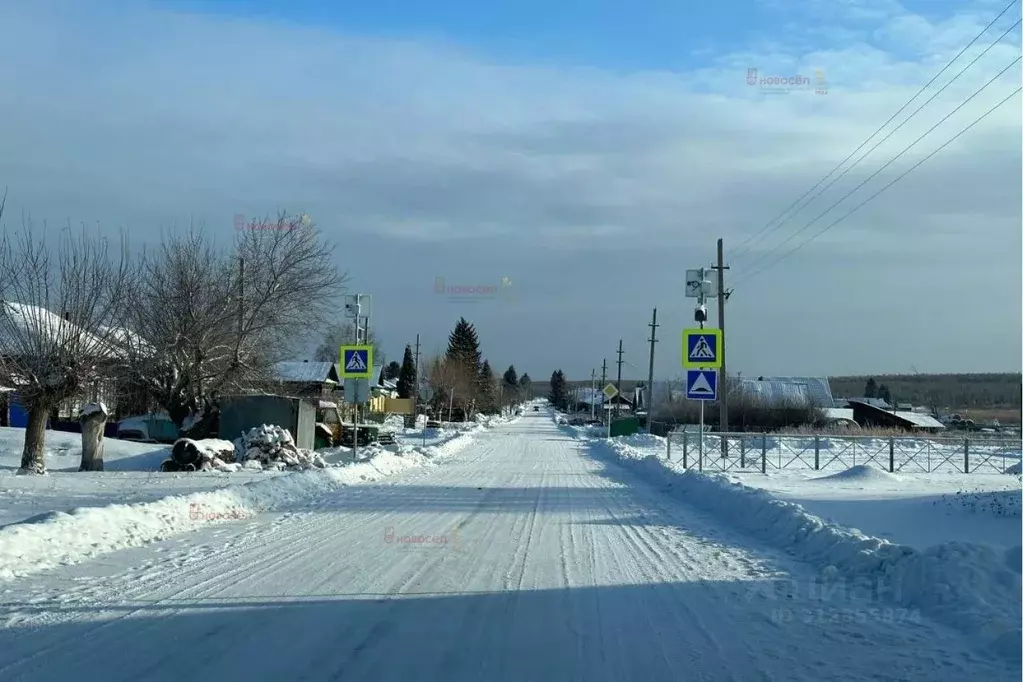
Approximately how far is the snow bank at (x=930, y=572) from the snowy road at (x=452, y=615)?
294mm

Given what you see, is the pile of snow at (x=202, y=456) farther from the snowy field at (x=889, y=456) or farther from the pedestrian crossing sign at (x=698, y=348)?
the snowy field at (x=889, y=456)

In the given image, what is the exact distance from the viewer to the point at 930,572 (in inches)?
330

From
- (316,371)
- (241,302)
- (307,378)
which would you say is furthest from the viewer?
(316,371)

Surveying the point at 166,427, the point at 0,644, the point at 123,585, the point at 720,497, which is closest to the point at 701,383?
the point at 720,497

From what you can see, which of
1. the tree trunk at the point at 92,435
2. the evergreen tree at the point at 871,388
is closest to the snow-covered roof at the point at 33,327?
the tree trunk at the point at 92,435

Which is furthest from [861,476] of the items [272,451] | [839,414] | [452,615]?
[839,414]

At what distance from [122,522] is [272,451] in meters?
16.2

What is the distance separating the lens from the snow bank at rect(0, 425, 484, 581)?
9422mm

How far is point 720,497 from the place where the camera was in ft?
55.1

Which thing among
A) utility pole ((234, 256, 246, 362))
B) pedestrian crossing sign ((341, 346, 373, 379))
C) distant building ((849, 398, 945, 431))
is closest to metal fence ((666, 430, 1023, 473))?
pedestrian crossing sign ((341, 346, 373, 379))

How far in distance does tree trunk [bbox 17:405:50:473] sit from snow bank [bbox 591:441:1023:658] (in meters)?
17.6

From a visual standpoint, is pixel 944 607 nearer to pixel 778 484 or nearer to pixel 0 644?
pixel 0 644

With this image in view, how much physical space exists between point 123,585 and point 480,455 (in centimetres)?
2879

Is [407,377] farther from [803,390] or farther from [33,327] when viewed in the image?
[33,327]
